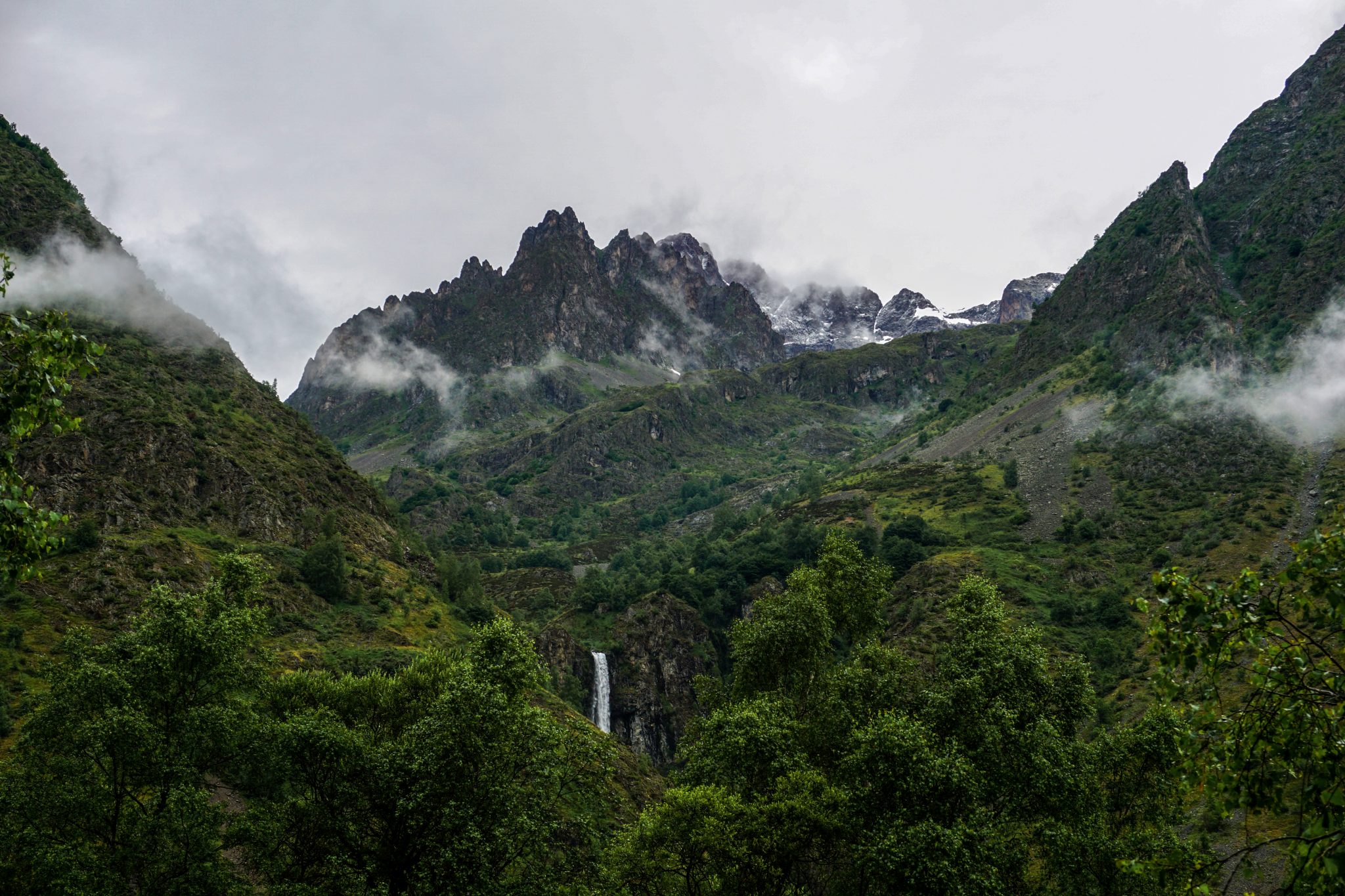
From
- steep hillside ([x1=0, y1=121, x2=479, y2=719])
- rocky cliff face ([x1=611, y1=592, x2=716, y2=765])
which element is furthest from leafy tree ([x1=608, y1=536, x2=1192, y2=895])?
rocky cliff face ([x1=611, y1=592, x2=716, y2=765])

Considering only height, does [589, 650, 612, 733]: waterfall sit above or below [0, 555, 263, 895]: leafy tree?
below

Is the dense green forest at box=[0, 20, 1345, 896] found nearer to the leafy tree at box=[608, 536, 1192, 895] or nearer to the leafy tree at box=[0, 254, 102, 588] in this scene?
the leafy tree at box=[0, 254, 102, 588]

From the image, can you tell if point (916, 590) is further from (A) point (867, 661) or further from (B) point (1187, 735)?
(B) point (1187, 735)

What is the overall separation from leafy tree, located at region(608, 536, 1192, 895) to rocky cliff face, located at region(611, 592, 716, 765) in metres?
75.3

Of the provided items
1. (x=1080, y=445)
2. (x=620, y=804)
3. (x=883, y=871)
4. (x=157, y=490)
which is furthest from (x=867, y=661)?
(x=1080, y=445)

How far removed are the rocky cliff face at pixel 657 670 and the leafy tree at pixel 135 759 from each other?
8380 cm

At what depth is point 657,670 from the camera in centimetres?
11925

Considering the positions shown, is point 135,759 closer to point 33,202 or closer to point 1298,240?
point 33,202

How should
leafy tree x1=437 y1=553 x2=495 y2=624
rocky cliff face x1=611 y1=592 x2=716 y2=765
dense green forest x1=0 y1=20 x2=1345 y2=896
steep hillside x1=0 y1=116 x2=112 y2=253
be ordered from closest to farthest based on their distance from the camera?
1. dense green forest x1=0 y1=20 x2=1345 y2=896
2. leafy tree x1=437 y1=553 x2=495 y2=624
3. steep hillside x1=0 y1=116 x2=112 y2=253
4. rocky cliff face x1=611 y1=592 x2=716 y2=765

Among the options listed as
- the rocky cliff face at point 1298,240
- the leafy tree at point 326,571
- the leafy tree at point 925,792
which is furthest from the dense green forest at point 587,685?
the rocky cliff face at point 1298,240

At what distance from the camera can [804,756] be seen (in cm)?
3212

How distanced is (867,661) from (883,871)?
17914 millimetres

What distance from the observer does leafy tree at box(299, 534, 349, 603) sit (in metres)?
81.1

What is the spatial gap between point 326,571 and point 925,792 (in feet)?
240
